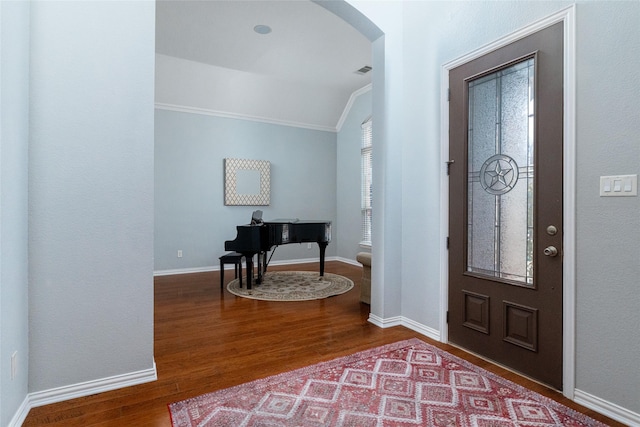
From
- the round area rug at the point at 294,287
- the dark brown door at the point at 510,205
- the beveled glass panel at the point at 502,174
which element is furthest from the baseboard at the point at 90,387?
the beveled glass panel at the point at 502,174

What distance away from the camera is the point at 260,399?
6.77ft

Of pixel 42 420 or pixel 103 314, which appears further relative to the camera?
pixel 103 314

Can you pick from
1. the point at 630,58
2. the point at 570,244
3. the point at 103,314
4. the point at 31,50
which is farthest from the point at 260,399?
the point at 630,58

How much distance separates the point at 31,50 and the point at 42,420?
200 centimetres

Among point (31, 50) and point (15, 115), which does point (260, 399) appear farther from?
point (31, 50)

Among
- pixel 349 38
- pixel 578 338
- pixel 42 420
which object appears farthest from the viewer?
pixel 349 38

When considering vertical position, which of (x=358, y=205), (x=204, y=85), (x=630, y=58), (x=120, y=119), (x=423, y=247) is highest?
(x=204, y=85)

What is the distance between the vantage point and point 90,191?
6.82 ft

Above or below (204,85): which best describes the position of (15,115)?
below

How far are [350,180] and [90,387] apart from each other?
5.71 meters

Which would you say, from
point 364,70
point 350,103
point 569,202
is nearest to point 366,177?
point 350,103

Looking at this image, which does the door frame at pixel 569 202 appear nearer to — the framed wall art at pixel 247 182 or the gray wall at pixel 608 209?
the gray wall at pixel 608 209

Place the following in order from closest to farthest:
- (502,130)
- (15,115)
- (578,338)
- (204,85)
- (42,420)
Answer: (15,115) < (42,420) < (578,338) < (502,130) < (204,85)

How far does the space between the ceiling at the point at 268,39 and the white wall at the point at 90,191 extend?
1964mm
